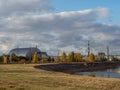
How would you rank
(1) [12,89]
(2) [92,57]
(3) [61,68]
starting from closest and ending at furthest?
1. (1) [12,89]
2. (3) [61,68]
3. (2) [92,57]

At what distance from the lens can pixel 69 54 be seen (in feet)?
561

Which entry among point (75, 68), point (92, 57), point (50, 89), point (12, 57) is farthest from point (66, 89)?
point (92, 57)

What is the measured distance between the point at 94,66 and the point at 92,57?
38.2m

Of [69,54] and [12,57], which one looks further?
[69,54]

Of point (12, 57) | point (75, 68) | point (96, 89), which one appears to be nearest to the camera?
point (96, 89)

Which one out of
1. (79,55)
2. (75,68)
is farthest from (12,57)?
(79,55)

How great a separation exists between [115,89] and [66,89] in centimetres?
542

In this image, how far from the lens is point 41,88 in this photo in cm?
2644

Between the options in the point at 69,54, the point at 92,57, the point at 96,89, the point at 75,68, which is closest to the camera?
the point at 96,89

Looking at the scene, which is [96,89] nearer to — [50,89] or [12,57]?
[50,89]

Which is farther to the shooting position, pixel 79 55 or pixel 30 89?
pixel 79 55

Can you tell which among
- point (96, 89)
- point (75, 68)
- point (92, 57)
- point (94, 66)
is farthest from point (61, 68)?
point (96, 89)

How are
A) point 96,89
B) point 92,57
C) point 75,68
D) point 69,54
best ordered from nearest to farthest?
point 96,89
point 75,68
point 69,54
point 92,57

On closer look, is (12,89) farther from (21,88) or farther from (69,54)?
(69,54)
